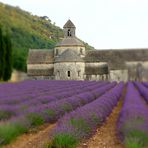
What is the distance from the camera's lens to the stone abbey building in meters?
59.5

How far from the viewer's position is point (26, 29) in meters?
128

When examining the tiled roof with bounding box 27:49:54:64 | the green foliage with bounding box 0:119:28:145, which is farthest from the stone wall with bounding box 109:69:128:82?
the green foliage with bounding box 0:119:28:145

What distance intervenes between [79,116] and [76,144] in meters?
1.82

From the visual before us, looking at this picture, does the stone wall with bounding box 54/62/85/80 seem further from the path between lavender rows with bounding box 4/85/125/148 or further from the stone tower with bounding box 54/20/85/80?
the path between lavender rows with bounding box 4/85/125/148

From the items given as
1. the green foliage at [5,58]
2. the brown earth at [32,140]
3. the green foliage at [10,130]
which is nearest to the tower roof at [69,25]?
the green foliage at [5,58]

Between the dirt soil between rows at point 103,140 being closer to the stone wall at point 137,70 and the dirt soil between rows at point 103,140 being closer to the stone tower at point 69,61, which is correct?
the stone tower at point 69,61

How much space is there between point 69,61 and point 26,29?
235 ft

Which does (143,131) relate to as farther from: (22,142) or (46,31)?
(46,31)

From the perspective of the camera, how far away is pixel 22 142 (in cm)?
842

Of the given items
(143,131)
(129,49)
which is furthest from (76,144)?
(129,49)

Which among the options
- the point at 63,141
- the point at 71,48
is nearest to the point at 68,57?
the point at 71,48

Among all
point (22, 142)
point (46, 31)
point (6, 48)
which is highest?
point (46, 31)

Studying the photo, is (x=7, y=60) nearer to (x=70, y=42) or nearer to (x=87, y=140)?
(x=70, y=42)

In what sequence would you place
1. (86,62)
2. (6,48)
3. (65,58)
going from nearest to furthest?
(6,48) → (65,58) → (86,62)
